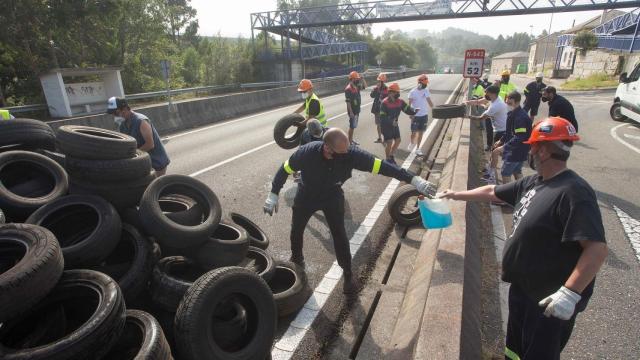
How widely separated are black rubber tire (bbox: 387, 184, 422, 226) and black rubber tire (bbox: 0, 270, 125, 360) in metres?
3.93

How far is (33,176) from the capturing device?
14.0ft

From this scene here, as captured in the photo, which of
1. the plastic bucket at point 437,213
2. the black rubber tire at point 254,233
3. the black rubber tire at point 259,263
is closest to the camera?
the black rubber tire at point 259,263

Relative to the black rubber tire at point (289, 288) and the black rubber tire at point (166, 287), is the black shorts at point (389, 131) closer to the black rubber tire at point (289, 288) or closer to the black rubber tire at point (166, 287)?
the black rubber tire at point (289, 288)

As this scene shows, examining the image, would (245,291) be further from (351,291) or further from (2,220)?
(2,220)

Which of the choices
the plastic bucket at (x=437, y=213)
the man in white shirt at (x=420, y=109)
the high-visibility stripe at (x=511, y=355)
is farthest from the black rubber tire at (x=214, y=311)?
the man in white shirt at (x=420, y=109)

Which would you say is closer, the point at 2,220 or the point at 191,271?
the point at 2,220

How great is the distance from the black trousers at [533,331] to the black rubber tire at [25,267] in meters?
3.46

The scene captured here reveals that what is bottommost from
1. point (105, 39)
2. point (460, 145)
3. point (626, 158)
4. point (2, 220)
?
point (626, 158)

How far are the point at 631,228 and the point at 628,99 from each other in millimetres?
11252

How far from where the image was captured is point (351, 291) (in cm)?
412

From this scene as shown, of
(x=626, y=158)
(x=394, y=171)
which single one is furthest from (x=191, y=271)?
(x=626, y=158)

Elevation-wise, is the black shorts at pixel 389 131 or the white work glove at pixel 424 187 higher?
the white work glove at pixel 424 187

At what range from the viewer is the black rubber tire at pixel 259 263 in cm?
389

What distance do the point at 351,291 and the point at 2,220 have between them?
3.51 metres
